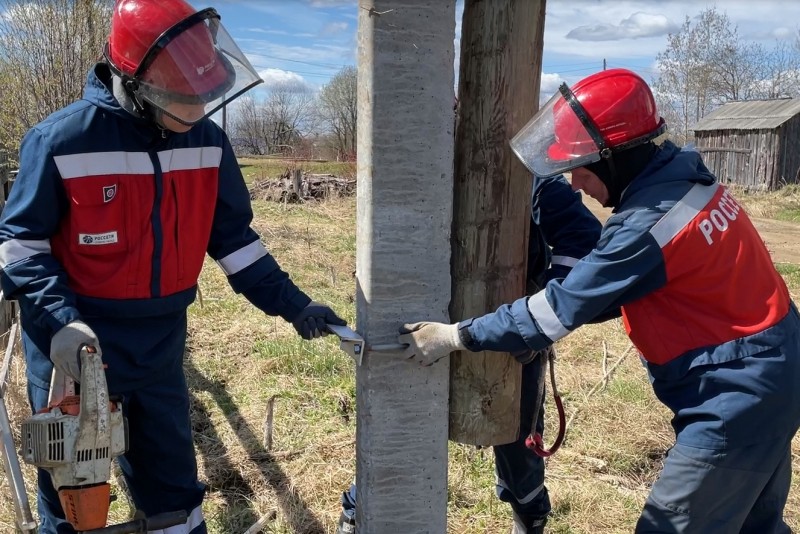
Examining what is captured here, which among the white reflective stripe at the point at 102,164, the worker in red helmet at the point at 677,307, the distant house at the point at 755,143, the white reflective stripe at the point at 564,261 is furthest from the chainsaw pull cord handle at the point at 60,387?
the distant house at the point at 755,143

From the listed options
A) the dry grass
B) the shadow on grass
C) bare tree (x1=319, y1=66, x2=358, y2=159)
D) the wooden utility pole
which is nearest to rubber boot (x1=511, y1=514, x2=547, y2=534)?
the dry grass

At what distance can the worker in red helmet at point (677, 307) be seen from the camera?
221 cm

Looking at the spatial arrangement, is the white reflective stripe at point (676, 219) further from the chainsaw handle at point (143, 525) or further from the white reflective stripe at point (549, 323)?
the chainsaw handle at point (143, 525)

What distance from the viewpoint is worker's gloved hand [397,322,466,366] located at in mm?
2281

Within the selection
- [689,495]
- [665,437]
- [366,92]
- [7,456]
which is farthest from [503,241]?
[665,437]

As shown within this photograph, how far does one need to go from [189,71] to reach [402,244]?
0.92 metres

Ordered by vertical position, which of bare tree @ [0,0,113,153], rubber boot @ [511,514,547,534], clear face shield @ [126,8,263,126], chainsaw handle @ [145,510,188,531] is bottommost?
rubber boot @ [511,514,547,534]

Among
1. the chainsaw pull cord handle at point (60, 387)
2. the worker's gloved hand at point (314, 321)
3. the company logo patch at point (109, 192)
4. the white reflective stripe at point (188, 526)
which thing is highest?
the company logo patch at point (109, 192)

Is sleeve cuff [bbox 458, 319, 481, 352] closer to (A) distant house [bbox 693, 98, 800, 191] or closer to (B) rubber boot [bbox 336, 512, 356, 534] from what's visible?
(B) rubber boot [bbox 336, 512, 356, 534]

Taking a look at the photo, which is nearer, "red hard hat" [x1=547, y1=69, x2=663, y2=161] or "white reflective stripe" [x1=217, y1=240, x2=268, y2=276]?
"red hard hat" [x1=547, y1=69, x2=663, y2=161]

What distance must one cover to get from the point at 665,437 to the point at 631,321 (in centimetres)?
228

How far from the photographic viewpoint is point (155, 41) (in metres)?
2.30

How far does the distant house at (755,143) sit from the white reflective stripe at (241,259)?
1952cm

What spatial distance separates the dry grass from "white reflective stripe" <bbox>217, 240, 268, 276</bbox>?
1.39 meters
